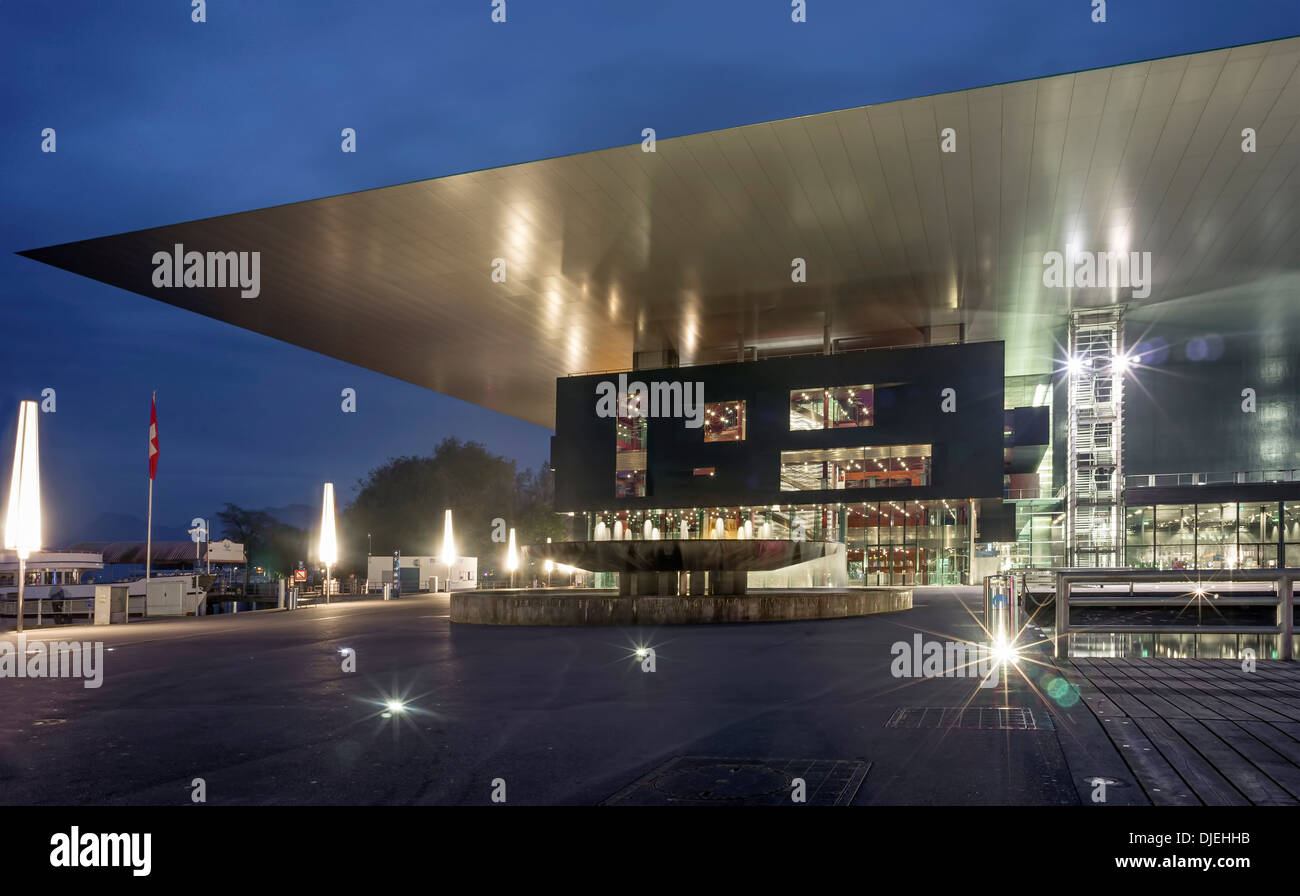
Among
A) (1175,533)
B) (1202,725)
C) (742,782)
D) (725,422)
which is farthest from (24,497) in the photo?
(1175,533)

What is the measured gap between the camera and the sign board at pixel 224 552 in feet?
153

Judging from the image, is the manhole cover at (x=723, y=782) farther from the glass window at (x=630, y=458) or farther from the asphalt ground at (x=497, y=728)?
the glass window at (x=630, y=458)

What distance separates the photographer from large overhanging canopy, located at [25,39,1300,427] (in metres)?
20.5

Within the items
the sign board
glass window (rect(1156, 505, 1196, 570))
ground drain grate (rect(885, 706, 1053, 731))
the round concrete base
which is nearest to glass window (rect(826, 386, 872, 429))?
glass window (rect(1156, 505, 1196, 570))

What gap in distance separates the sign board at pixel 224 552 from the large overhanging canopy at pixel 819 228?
13.6m

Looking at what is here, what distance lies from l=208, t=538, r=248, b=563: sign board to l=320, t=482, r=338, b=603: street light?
2177 centimetres

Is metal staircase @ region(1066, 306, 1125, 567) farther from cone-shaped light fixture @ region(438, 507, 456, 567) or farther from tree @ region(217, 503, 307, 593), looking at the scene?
tree @ region(217, 503, 307, 593)

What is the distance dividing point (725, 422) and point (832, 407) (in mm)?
5404

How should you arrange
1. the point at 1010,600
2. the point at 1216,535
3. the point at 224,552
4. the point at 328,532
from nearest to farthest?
the point at 1010,600, the point at 328,532, the point at 1216,535, the point at 224,552

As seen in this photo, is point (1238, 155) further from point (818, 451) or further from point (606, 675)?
point (818, 451)

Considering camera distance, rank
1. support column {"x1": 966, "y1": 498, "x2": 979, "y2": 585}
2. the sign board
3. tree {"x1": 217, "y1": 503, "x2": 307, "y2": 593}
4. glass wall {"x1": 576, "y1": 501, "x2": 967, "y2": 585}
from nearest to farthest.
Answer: support column {"x1": 966, "y1": 498, "x2": 979, "y2": 585} < glass wall {"x1": 576, "y1": 501, "x2": 967, "y2": 585} < the sign board < tree {"x1": 217, "y1": 503, "x2": 307, "y2": 593}

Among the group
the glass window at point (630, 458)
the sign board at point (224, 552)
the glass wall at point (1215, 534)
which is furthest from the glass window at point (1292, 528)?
the sign board at point (224, 552)

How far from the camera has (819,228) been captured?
27375 mm
